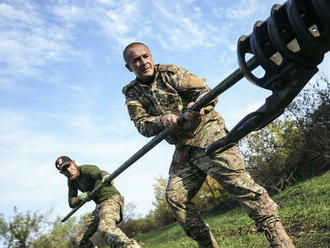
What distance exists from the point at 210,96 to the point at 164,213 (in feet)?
72.7

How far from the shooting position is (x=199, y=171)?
3666 mm

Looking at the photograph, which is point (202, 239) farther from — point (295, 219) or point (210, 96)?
point (295, 219)

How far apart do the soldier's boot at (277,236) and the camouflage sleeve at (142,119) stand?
1.44m

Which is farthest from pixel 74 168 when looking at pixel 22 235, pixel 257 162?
pixel 22 235

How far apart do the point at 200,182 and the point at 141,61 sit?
1.50 meters

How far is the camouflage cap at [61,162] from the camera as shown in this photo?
678cm

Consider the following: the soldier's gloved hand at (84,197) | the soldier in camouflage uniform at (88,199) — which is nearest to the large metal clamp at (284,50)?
the soldier in camouflage uniform at (88,199)

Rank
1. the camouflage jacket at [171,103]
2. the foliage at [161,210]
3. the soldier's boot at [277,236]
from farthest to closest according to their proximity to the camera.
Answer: the foliage at [161,210] → the camouflage jacket at [171,103] → the soldier's boot at [277,236]

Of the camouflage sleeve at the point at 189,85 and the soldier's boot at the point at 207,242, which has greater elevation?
the camouflage sleeve at the point at 189,85

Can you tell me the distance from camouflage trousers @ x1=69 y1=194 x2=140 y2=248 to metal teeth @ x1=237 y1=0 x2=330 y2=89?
4401 mm

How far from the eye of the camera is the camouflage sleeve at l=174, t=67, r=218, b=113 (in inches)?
139

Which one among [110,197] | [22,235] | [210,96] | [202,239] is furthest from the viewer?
[22,235]

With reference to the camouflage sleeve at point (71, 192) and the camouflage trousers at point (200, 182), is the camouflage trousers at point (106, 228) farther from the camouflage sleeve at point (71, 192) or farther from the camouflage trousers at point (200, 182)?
the camouflage trousers at point (200, 182)

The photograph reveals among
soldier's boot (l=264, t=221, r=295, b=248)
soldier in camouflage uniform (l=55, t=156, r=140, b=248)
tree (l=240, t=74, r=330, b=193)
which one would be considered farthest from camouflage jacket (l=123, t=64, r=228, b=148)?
tree (l=240, t=74, r=330, b=193)
